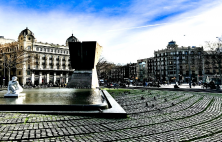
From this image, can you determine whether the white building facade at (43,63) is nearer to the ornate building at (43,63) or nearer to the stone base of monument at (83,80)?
the ornate building at (43,63)

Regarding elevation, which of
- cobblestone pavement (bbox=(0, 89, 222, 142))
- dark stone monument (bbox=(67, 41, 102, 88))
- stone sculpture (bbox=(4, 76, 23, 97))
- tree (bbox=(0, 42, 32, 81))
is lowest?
cobblestone pavement (bbox=(0, 89, 222, 142))

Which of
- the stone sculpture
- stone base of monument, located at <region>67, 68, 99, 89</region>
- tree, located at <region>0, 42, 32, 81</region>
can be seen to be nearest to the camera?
the stone sculpture

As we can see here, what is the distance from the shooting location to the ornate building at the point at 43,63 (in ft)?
206

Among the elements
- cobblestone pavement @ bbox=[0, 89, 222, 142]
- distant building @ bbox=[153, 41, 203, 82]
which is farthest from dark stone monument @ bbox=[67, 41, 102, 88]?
distant building @ bbox=[153, 41, 203, 82]

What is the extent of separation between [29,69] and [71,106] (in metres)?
65.1

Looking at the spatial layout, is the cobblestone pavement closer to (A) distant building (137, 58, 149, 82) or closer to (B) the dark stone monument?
(B) the dark stone monument

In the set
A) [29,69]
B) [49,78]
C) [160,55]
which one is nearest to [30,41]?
[29,69]

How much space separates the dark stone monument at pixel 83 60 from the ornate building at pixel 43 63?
4820 centimetres

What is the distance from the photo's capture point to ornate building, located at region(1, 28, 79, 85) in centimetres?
6291

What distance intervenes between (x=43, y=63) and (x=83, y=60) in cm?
5682

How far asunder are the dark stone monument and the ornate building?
158 feet

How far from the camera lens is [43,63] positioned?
224 feet

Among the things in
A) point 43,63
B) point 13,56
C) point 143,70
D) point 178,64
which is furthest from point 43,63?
point 178,64

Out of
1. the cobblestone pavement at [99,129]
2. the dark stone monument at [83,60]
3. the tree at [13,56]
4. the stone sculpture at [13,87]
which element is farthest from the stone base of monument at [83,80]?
the tree at [13,56]
